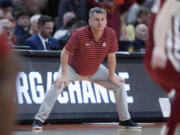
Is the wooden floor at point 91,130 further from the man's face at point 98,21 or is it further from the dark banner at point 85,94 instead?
the man's face at point 98,21

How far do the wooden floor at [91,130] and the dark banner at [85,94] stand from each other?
9.7 inches

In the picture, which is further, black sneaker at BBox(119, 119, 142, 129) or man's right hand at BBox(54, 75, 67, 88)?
black sneaker at BBox(119, 119, 142, 129)

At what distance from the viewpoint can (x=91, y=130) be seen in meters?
9.13

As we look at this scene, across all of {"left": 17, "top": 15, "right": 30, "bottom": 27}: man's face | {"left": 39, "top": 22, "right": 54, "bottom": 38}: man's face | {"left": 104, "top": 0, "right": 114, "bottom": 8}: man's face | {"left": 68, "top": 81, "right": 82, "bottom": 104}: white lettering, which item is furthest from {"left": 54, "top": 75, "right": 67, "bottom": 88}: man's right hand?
{"left": 104, "top": 0, "right": 114, "bottom": 8}: man's face

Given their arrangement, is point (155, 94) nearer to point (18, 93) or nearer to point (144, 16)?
point (18, 93)

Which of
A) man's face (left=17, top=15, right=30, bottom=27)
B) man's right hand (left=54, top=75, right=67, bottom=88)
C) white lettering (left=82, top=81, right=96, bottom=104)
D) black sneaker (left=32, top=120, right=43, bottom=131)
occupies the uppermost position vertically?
man's face (left=17, top=15, right=30, bottom=27)

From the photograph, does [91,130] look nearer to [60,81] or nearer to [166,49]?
[60,81]

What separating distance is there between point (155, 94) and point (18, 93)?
2493mm

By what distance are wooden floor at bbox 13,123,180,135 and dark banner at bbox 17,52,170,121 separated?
247 mm

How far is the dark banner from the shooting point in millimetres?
9922

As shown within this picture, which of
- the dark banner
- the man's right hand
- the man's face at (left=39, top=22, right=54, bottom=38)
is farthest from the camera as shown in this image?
the man's face at (left=39, top=22, right=54, bottom=38)

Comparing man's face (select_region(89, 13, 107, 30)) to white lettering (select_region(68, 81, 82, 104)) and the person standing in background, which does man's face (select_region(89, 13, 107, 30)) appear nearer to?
white lettering (select_region(68, 81, 82, 104))

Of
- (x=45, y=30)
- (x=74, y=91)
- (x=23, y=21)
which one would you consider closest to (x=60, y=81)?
(x=74, y=91)

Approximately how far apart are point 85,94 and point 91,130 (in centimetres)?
121
